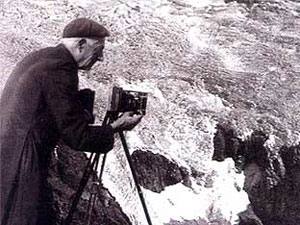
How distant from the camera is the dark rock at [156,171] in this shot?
2871 mm

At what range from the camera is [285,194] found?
119 inches

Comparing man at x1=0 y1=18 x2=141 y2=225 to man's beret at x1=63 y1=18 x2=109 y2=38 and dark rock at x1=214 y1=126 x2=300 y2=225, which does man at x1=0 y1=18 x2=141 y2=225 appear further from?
dark rock at x1=214 y1=126 x2=300 y2=225

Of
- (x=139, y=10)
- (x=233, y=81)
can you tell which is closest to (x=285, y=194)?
(x=233, y=81)

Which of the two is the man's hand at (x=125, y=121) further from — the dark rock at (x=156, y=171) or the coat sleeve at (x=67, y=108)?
the dark rock at (x=156, y=171)

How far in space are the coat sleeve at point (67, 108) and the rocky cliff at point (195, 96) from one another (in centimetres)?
79

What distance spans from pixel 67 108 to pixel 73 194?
909 millimetres

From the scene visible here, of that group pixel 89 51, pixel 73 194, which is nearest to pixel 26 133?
pixel 89 51

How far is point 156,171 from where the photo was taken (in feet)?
9.48

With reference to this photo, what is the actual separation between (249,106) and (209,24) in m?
0.64

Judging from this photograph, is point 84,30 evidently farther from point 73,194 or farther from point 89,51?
point 73,194

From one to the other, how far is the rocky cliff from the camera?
495 mm

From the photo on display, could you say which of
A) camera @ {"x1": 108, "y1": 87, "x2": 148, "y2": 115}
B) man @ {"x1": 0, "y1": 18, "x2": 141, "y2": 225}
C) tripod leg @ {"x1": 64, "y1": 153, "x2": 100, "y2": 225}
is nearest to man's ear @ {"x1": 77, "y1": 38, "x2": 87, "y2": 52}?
man @ {"x1": 0, "y1": 18, "x2": 141, "y2": 225}

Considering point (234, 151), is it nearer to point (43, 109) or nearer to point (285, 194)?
point (285, 194)

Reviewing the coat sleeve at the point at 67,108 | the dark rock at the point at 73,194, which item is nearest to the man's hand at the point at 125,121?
the coat sleeve at the point at 67,108
